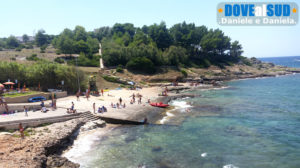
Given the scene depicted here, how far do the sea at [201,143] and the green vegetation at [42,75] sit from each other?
19.4 metres

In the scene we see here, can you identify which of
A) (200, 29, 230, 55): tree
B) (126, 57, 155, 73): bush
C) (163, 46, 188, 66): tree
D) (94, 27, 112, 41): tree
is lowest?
(126, 57, 155, 73): bush

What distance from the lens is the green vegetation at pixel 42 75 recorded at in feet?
128

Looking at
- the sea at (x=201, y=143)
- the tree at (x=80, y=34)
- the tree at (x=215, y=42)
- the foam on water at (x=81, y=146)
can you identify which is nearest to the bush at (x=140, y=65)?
the sea at (x=201, y=143)

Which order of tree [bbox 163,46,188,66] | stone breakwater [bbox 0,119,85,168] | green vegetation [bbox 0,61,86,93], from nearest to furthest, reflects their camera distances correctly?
stone breakwater [bbox 0,119,85,168] < green vegetation [bbox 0,61,86,93] < tree [bbox 163,46,188,66]

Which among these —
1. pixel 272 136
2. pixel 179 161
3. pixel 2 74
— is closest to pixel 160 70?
pixel 2 74

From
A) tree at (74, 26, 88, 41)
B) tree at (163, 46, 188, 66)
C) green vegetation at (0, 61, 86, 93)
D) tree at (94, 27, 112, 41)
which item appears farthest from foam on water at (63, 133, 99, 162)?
tree at (94, 27, 112, 41)

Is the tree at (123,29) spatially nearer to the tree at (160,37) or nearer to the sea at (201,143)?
the tree at (160,37)

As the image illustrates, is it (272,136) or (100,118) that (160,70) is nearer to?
(100,118)

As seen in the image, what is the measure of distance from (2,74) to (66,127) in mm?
23020

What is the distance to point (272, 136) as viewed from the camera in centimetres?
2495

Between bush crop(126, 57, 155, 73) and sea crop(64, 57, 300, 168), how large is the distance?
36134 mm

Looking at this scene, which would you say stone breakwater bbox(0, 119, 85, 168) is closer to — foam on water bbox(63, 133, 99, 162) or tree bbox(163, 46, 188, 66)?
foam on water bbox(63, 133, 99, 162)

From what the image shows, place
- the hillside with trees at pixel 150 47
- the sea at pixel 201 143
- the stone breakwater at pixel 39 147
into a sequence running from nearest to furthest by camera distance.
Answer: the stone breakwater at pixel 39 147
the sea at pixel 201 143
the hillside with trees at pixel 150 47

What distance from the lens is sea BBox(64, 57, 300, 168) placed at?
1900cm
